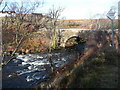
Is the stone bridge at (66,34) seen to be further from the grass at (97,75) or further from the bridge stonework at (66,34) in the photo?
the grass at (97,75)

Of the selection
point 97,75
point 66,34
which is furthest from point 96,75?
point 66,34

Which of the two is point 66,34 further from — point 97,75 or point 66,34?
point 97,75

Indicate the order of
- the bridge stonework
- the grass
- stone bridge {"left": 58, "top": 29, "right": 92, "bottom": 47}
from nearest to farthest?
1. the grass
2. the bridge stonework
3. stone bridge {"left": 58, "top": 29, "right": 92, "bottom": 47}

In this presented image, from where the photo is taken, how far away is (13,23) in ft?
31.8

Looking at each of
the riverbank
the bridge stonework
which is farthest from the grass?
the bridge stonework

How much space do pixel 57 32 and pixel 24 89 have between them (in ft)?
60.5

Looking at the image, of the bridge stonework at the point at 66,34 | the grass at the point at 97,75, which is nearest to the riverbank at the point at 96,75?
the grass at the point at 97,75

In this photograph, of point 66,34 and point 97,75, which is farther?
point 66,34

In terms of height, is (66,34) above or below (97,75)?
above

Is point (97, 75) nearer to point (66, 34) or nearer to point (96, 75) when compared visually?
point (96, 75)

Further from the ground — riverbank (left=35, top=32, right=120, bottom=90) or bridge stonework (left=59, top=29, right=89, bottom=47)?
bridge stonework (left=59, top=29, right=89, bottom=47)

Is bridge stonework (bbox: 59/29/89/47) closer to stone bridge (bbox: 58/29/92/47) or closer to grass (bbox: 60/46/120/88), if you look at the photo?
stone bridge (bbox: 58/29/92/47)

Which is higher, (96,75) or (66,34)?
(66,34)

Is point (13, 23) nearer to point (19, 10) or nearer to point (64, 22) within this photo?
point (19, 10)
